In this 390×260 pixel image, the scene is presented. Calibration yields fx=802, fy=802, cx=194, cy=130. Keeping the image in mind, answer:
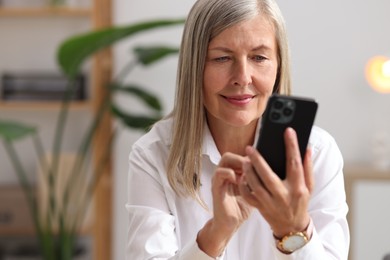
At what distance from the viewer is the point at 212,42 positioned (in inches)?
55.1

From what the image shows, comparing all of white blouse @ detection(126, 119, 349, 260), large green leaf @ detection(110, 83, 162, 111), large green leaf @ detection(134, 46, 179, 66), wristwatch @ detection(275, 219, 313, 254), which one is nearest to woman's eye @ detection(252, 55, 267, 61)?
white blouse @ detection(126, 119, 349, 260)

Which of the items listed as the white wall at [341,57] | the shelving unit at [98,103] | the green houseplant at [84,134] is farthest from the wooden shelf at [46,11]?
the green houseplant at [84,134]

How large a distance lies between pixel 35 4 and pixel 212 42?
2.60m

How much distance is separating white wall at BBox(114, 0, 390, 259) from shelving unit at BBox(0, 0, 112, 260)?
145 millimetres

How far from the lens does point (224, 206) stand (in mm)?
1239

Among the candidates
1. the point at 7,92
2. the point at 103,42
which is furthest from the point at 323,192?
the point at 7,92

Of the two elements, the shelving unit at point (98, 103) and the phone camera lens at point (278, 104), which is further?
the shelving unit at point (98, 103)

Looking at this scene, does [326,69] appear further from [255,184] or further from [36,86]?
[255,184]

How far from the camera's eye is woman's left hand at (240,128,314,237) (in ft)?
3.73

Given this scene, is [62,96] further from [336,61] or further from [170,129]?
[170,129]

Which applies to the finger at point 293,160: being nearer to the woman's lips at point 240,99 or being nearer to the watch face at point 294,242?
the watch face at point 294,242

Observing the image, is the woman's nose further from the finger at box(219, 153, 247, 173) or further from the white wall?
the white wall

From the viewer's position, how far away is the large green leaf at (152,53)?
3342 millimetres

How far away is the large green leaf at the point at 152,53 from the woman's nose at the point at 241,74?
1.98 m
